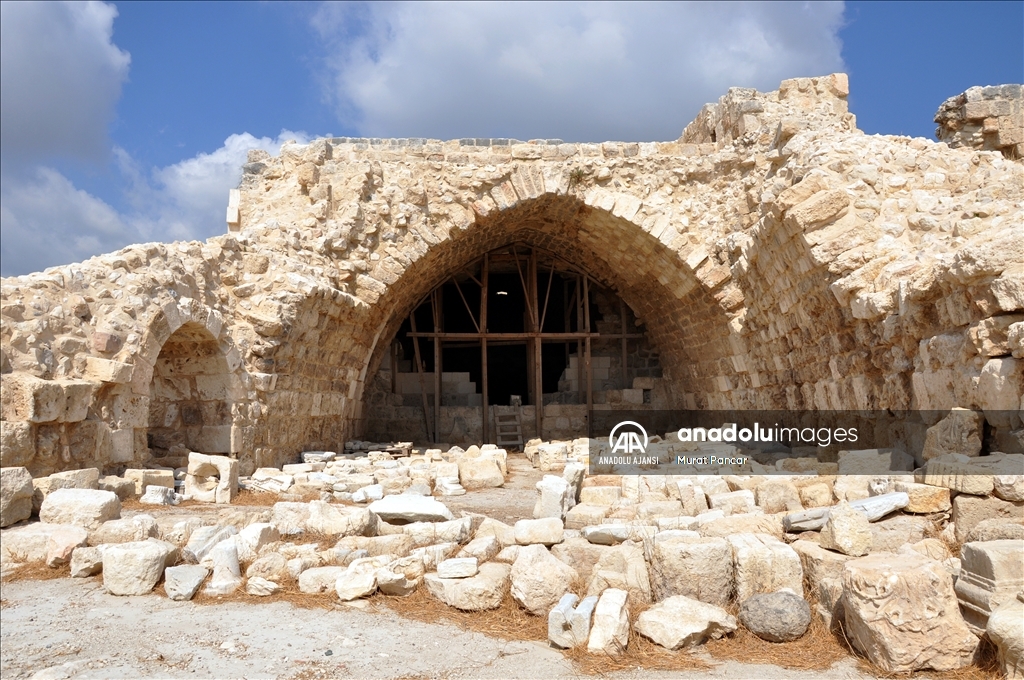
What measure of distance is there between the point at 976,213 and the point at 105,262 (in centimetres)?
758

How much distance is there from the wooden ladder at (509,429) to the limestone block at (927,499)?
27.7ft

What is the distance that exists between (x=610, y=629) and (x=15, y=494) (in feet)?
13.1

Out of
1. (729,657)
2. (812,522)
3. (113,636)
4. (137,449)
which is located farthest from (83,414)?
(812,522)

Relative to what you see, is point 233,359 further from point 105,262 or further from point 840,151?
point 840,151

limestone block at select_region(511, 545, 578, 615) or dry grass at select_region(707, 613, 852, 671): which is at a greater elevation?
limestone block at select_region(511, 545, 578, 615)

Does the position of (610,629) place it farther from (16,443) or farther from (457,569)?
(16,443)

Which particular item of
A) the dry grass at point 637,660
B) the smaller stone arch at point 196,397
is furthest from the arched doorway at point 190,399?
the dry grass at point 637,660

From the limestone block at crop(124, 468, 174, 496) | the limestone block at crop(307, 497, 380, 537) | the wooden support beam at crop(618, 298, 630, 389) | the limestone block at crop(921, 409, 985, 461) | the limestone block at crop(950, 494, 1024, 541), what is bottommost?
the limestone block at crop(307, 497, 380, 537)

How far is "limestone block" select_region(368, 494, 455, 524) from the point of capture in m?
5.62

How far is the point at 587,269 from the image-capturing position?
1316cm

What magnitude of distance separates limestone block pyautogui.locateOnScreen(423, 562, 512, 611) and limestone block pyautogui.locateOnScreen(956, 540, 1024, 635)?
92.1 inches

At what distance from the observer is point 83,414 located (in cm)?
589

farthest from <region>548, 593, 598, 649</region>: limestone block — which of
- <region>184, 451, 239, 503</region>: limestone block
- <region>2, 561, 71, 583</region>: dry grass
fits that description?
<region>184, 451, 239, 503</region>: limestone block

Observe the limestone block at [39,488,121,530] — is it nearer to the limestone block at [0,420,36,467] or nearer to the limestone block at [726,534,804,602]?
the limestone block at [0,420,36,467]
